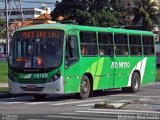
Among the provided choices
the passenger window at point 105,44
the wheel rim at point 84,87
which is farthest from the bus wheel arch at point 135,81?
the wheel rim at point 84,87

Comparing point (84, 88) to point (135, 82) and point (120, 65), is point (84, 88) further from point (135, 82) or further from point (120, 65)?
point (135, 82)

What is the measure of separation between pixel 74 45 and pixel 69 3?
183 feet

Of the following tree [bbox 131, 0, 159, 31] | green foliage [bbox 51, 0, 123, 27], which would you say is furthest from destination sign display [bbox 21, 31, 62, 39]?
green foliage [bbox 51, 0, 123, 27]

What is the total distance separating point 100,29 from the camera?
22.1 m

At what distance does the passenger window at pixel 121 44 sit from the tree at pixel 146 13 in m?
47.9

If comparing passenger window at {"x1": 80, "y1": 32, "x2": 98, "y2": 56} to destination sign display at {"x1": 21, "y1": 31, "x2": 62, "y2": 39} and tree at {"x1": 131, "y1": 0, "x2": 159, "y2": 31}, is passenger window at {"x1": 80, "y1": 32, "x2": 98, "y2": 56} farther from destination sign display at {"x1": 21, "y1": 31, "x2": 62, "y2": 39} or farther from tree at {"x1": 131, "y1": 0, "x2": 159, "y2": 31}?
tree at {"x1": 131, "y1": 0, "x2": 159, "y2": 31}

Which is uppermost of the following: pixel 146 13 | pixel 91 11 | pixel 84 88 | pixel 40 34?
pixel 91 11

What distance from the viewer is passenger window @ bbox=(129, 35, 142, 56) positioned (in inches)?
963

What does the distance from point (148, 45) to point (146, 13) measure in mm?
46010

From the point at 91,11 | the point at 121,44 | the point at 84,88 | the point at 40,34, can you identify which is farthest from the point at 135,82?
the point at 91,11

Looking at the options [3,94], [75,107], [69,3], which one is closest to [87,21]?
[69,3]

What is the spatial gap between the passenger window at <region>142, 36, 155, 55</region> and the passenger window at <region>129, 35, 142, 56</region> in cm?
51

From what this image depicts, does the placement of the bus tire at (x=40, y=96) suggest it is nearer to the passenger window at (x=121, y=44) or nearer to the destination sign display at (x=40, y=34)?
the destination sign display at (x=40, y=34)

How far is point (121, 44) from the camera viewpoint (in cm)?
2358
